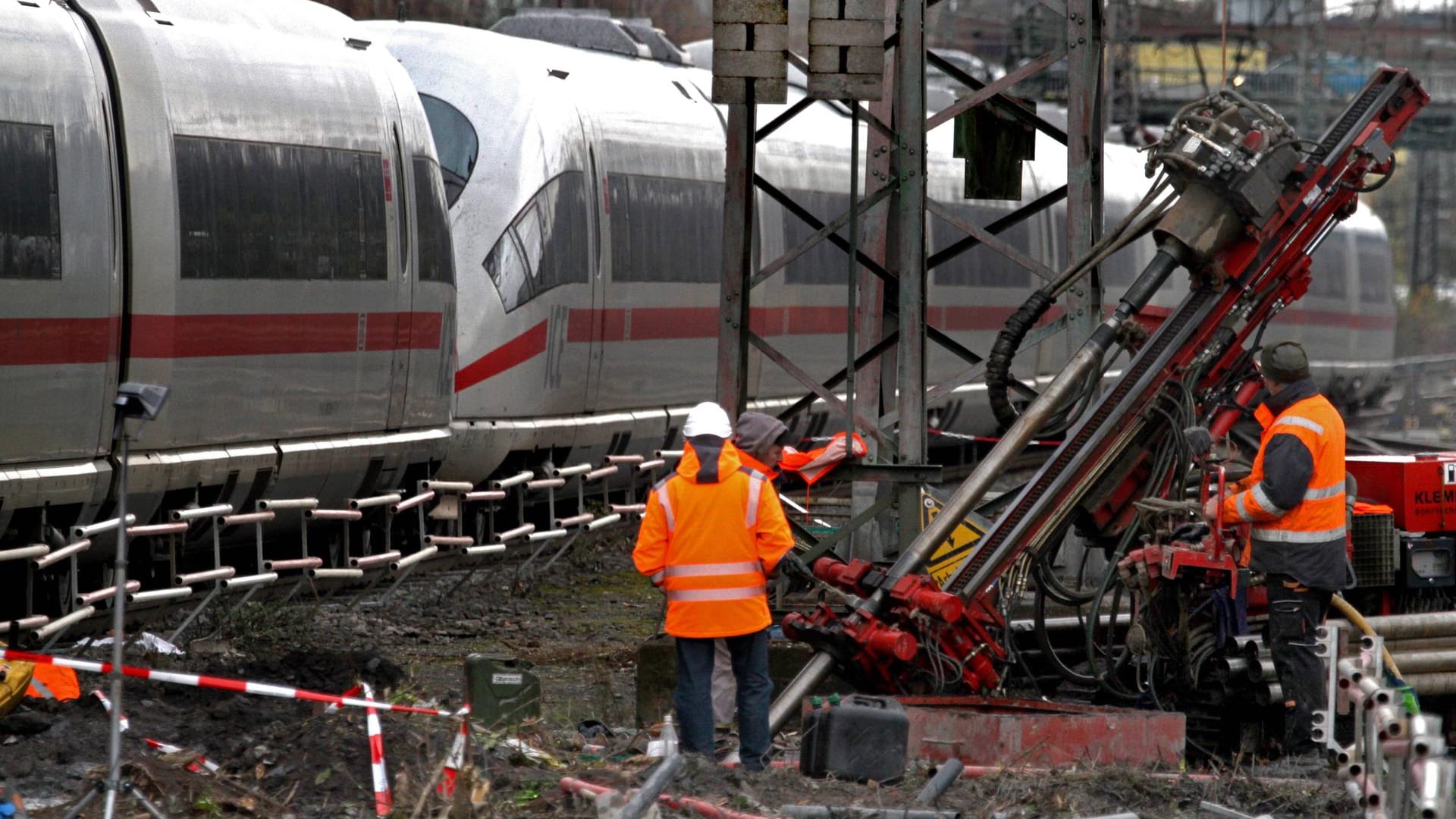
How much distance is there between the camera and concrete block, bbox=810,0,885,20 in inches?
389

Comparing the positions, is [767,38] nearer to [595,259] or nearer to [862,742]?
[862,742]

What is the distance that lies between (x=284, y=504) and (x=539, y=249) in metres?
3.32

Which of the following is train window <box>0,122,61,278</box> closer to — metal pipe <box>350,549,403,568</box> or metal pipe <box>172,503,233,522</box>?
metal pipe <box>172,503,233,522</box>

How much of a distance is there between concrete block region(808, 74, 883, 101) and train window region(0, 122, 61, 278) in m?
3.71

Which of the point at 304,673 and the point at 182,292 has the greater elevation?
the point at 182,292

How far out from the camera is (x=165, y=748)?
8.30 meters

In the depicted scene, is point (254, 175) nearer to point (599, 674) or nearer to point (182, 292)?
point (182, 292)

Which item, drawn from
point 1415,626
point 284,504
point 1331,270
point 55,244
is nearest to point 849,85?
point 1415,626

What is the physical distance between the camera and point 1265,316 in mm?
10688

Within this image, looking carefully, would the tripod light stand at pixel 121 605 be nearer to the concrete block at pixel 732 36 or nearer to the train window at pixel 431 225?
the concrete block at pixel 732 36

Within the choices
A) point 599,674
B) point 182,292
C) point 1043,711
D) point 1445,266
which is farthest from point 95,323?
point 1445,266

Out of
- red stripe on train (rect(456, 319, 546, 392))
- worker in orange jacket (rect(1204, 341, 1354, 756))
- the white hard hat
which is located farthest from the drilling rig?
red stripe on train (rect(456, 319, 546, 392))

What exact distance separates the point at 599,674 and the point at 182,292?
2.94 meters

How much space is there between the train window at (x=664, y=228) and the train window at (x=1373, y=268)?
19105 millimetres
